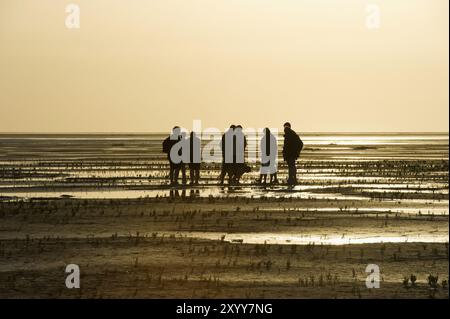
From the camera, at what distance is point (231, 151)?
31406mm

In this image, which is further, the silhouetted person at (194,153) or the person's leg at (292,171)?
the person's leg at (292,171)

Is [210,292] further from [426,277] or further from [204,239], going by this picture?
[204,239]

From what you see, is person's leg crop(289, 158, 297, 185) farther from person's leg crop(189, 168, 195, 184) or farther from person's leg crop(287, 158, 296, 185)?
person's leg crop(189, 168, 195, 184)

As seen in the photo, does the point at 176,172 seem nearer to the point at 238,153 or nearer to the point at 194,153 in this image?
the point at 194,153

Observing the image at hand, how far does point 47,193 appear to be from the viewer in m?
29.8

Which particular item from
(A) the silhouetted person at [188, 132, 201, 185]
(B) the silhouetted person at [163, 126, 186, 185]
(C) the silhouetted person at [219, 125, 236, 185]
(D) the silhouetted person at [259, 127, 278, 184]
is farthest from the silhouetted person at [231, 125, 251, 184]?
(B) the silhouetted person at [163, 126, 186, 185]

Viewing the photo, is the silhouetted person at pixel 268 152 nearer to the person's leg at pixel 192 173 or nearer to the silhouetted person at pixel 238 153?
the silhouetted person at pixel 238 153

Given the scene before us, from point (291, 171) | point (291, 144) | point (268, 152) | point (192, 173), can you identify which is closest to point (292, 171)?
point (291, 171)

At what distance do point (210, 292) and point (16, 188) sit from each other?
832 inches

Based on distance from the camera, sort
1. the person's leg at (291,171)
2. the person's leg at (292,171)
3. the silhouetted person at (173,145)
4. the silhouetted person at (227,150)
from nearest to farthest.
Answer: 1. the silhouetted person at (173,145)
2. the silhouetted person at (227,150)
3. the person's leg at (291,171)
4. the person's leg at (292,171)

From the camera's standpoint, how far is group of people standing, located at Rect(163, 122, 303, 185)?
31.2 meters

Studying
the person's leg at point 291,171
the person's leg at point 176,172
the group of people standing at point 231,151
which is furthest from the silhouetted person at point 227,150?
the person's leg at point 291,171

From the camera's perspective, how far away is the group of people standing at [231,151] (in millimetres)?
31172

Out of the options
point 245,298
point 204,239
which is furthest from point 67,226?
point 245,298
